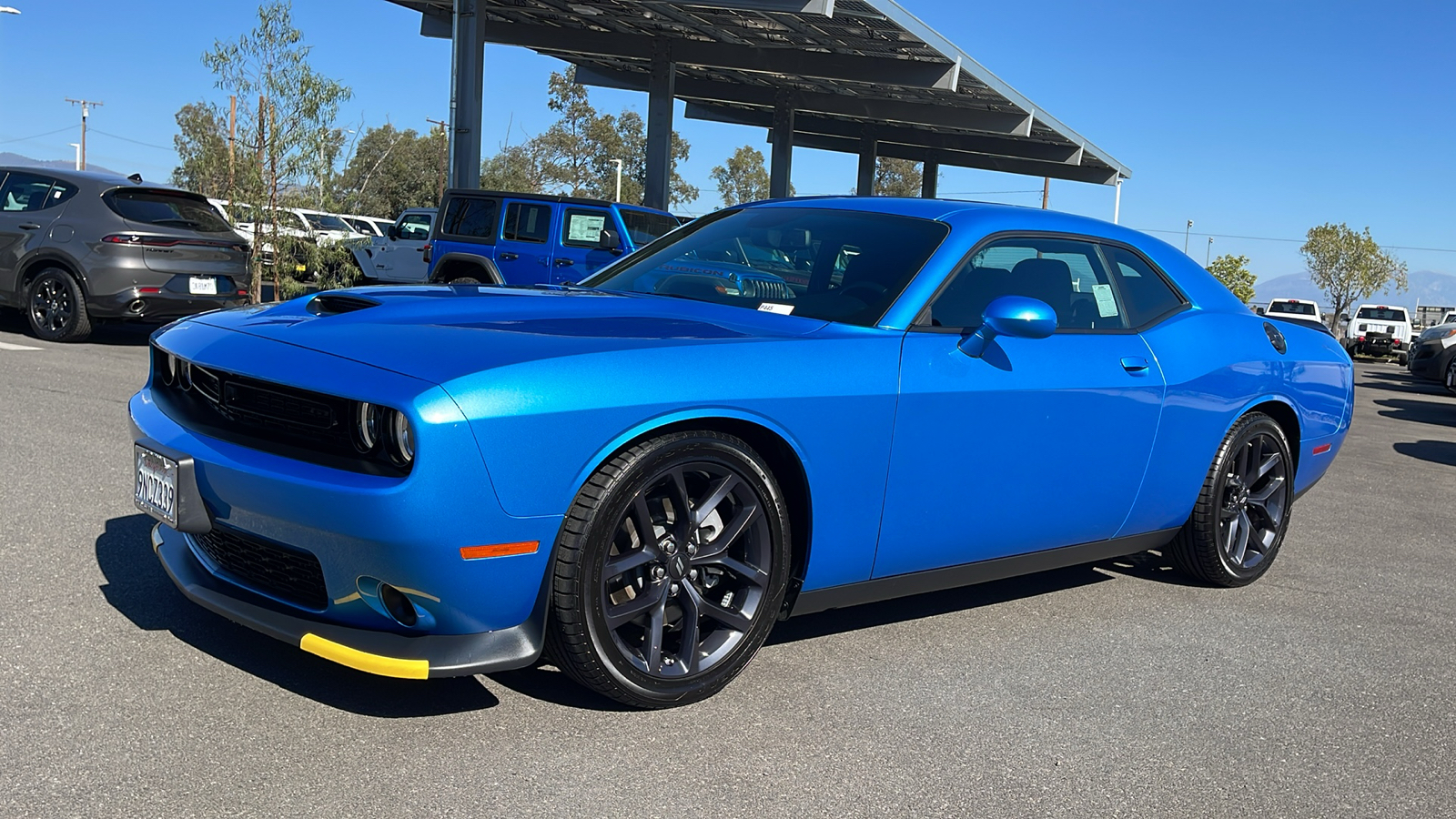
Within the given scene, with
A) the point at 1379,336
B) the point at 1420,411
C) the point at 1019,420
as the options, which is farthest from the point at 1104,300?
the point at 1379,336

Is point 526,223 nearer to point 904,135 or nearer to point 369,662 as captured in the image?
point 369,662

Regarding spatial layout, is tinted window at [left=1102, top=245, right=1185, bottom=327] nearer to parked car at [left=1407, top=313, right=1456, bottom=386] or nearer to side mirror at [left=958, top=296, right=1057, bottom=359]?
side mirror at [left=958, top=296, right=1057, bottom=359]

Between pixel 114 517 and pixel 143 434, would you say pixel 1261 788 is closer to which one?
pixel 143 434

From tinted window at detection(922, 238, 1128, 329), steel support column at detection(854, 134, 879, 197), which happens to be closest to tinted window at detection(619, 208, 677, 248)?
tinted window at detection(922, 238, 1128, 329)

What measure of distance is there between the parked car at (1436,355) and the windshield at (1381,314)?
857 inches

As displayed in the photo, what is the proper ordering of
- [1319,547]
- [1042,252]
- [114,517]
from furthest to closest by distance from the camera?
[1319,547] < [114,517] < [1042,252]

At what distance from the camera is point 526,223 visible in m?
14.5

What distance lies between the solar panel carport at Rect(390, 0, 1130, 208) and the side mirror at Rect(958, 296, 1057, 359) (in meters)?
15.2

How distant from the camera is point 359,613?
3014 mm

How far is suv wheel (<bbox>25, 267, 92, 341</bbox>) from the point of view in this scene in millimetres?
11562

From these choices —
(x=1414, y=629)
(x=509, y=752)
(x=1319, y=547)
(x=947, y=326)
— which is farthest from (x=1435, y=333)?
(x=509, y=752)

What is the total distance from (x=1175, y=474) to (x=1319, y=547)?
1.99 meters

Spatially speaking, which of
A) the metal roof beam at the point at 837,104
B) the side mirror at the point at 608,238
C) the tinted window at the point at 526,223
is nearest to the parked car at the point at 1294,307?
the metal roof beam at the point at 837,104

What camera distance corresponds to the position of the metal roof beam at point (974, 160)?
39.0 metres
